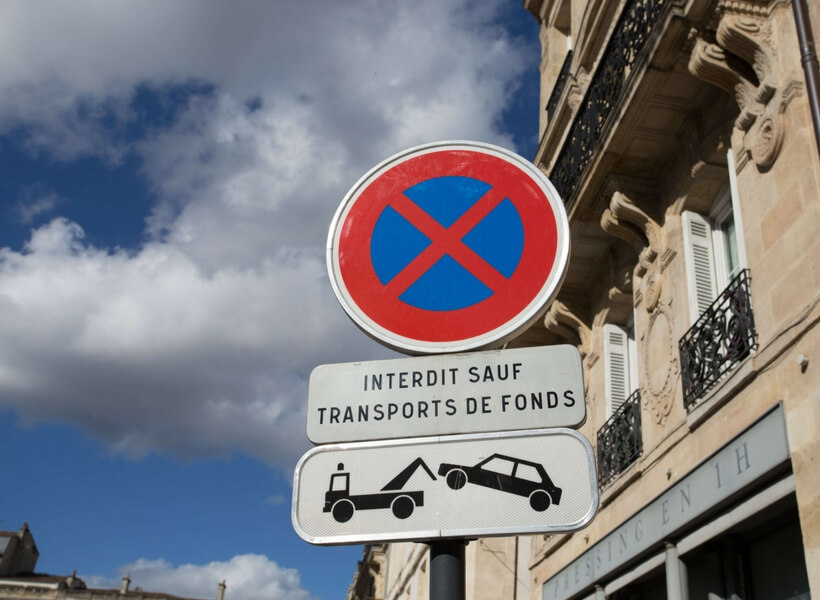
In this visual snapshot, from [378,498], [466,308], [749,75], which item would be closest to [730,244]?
[749,75]

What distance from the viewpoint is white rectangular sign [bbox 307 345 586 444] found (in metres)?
2.22

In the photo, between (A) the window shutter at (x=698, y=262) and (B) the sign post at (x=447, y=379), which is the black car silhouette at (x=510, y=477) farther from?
(A) the window shutter at (x=698, y=262)

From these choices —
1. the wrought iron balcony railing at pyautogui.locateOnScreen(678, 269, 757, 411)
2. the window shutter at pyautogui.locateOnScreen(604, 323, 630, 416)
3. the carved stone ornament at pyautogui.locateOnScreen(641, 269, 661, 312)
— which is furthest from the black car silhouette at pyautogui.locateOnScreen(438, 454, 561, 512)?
the window shutter at pyautogui.locateOnScreen(604, 323, 630, 416)

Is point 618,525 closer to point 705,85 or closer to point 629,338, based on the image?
point 629,338

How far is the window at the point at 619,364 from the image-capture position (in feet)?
32.7

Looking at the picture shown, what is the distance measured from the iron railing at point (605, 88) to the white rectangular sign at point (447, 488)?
6.78m

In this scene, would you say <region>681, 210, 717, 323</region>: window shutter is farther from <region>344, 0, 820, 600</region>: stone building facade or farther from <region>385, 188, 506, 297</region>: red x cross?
<region>385, 188, 506, 297</region>: red x cross

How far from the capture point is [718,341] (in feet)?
23.6

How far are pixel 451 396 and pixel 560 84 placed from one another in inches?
474

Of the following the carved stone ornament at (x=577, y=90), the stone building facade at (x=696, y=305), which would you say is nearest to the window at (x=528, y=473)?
the stone building facade at (x=696, y=305)

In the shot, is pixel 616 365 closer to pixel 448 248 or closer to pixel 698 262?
pixel 698 262

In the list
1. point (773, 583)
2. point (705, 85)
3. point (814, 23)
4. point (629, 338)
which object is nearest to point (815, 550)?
point (773, 583)

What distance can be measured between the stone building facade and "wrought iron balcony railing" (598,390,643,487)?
2 centimetres

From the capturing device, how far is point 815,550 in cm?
523
